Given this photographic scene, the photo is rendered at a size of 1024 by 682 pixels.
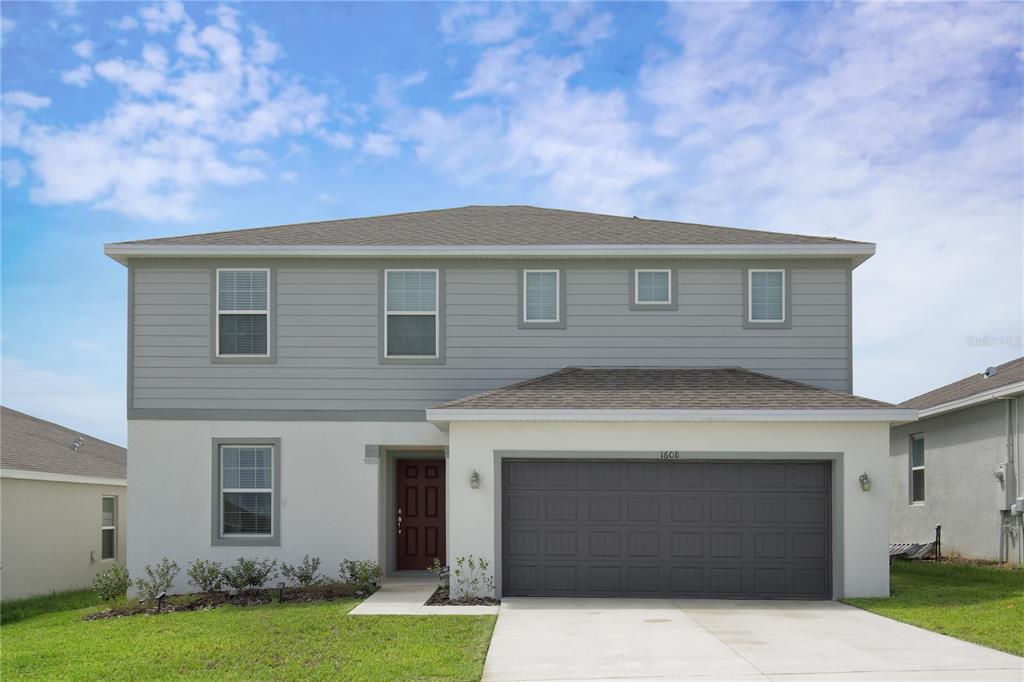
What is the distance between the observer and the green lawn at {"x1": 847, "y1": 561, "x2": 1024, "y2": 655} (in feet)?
34.5

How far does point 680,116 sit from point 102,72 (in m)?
9.74

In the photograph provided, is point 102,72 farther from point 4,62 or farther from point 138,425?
point 138,425

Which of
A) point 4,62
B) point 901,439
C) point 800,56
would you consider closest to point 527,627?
point 800,56

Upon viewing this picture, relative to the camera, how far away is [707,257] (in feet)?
51.8

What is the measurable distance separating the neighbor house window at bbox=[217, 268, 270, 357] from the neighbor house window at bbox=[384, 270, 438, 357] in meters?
1.97

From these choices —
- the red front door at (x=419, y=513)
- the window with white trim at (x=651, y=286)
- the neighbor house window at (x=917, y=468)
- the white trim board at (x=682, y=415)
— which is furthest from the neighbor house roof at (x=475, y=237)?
the neighbor house window at (x=917, y=468)

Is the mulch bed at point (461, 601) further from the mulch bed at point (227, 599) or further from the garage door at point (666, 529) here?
the mulch bed at point (227, 599)

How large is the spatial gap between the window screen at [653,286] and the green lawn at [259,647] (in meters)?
6.14

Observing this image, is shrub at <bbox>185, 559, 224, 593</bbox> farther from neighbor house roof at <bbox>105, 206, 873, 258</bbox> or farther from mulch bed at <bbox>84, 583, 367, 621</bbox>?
neighbor house roof at <bbox>105, 206, 873, 258</bbox>

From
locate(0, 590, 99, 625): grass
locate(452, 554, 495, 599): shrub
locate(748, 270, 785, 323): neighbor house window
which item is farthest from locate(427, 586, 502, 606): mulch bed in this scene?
locate(0, 590, 99, 625): grass

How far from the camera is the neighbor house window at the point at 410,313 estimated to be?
15.8 metres

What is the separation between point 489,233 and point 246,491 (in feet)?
19.1

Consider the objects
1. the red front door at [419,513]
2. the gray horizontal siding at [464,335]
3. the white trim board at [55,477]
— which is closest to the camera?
the gray horizontal siding at [464,335]

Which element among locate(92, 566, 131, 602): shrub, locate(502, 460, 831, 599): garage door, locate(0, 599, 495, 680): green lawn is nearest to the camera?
locate(0, 599, 495, 680): green lawn
